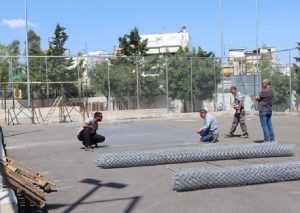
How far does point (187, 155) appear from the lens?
1125cm

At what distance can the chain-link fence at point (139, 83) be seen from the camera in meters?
30.5

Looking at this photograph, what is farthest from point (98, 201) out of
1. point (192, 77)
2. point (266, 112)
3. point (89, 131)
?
point (192, 77)

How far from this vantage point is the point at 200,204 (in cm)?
745

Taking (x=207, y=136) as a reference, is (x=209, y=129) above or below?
above

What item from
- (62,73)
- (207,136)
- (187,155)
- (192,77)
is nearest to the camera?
(187,155)

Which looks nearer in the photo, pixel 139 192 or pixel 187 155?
pixel 139 192

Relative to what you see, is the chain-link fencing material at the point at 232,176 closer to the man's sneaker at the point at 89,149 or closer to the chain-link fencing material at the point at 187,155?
the chain-link fencing material at the point at 187,155

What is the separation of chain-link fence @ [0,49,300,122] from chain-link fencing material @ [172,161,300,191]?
21819 mm

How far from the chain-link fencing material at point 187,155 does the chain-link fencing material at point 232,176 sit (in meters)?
2.52

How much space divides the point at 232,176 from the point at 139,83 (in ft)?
77.4

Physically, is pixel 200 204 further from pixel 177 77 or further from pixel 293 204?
pixel 177 77

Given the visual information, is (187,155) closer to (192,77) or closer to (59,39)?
(192,77)

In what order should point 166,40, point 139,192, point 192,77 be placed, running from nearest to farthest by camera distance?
point 139,192 < point 192,77 < point 166,40

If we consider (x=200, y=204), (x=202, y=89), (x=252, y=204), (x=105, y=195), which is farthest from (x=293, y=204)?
(x=202, y=89)
